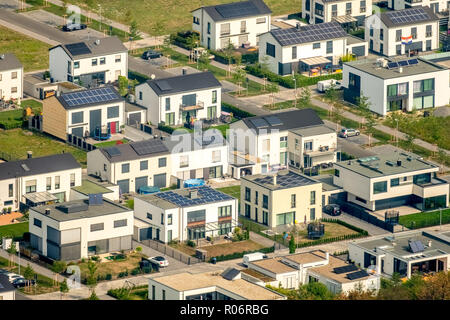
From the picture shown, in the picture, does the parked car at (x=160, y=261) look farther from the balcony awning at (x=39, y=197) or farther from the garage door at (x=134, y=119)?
the garage door at (x=134, y=119)

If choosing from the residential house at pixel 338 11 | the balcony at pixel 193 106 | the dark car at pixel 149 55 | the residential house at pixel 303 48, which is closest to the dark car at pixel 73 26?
the dark car at pixel 149 55

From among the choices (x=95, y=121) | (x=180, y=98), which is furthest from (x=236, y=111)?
(x=95, y=121)

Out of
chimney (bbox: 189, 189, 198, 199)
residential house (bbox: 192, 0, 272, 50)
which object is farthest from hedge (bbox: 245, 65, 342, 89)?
chimney (bbox: 189, 189, 198, 199)

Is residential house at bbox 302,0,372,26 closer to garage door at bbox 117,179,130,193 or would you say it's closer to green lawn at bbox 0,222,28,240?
garage door at bbox 117,179,130,193

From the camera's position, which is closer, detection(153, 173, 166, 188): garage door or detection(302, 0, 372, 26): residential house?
detection(153, 173, 166, 188): garage door
